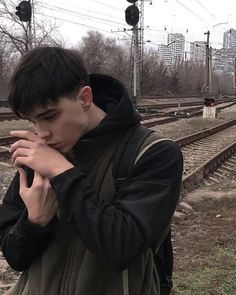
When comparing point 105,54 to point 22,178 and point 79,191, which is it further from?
point 79,191

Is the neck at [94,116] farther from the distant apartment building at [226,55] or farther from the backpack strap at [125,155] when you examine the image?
the distant apartment building at [226,55]

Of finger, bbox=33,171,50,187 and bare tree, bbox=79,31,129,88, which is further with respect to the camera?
bare tree, bbox=79,31,129,88

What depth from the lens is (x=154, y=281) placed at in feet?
5.55

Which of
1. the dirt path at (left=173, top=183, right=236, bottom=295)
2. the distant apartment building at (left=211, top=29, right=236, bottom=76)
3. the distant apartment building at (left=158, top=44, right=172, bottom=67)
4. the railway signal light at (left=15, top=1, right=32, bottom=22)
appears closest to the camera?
the dirt path at (left=173, top=183, right=236, bottom=295)

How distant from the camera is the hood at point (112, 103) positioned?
5.43 feet

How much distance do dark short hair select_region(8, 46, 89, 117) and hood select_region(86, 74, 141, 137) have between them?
14cm

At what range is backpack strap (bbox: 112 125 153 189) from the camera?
5.24 ft

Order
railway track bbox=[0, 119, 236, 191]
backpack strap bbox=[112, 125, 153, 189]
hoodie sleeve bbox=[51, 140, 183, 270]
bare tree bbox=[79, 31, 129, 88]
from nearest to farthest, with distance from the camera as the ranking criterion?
hoodie sleeve bbox=[51, 140, 183, 270], backpack strap bbox=[112, 125, 153, 189], railway track bbox=[0, 119, 236, 191], bare tree bbox=[79, 31, 129, 88]

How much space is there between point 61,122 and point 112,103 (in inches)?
10.8

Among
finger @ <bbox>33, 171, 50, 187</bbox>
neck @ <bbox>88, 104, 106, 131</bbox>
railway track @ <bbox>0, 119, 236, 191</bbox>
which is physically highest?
neck @ <bbox>88, 104, 106, 131</bbox>

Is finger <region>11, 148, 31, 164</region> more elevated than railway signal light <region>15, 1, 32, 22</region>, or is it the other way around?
railway signal light <region>15, 1, 32, 22</region>

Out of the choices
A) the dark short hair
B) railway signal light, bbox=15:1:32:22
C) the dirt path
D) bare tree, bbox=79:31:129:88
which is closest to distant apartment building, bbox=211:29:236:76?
bare tree, bbox=79:31:129:88

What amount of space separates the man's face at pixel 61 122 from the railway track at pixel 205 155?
760 centimetres

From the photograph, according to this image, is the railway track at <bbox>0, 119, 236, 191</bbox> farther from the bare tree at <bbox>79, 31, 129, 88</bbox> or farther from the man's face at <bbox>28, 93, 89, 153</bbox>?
the bare tree at <bbox>79, 31, 129, 88</bbox>
